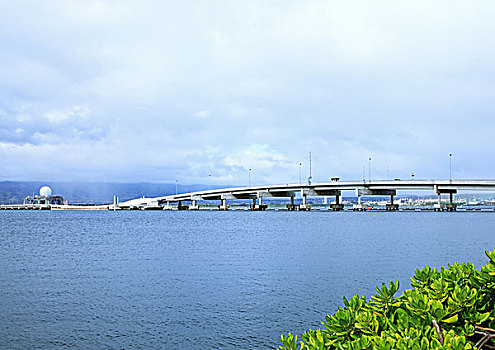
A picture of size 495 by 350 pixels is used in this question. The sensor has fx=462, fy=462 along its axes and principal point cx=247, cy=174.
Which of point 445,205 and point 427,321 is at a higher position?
point 427,321

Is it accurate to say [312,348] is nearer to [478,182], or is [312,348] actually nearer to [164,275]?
[164,275]

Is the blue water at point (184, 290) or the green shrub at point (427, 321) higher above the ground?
the green shrub at point (427, 321)

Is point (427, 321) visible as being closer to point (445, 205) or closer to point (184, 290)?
point (184, 290)

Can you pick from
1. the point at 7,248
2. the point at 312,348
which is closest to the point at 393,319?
the point at 312,348

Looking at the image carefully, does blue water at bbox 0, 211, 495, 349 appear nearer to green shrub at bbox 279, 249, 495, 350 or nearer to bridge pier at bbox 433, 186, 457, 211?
green shrub at bbox 279, 249, 495, 350

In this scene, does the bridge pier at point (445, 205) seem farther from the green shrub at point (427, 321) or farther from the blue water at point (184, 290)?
the green shrub at point (427, 321)

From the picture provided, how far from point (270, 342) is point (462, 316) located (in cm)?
1315

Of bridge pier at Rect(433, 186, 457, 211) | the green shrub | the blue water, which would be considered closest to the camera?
the green shrub

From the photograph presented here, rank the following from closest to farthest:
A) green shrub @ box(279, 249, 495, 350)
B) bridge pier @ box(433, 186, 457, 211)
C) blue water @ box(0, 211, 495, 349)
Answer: green shrub @ box(279, 249, 495, 350)
blue water @ box(0, 211, 495, 349)
bridge pier @ box(433, 186, 457, 211)

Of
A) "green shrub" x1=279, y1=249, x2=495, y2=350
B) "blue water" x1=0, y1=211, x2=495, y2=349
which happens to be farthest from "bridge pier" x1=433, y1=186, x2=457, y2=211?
"green shrub" x1=279, y1=249, x2=495, y2=350

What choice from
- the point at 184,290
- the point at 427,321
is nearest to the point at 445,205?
the point at 184,290

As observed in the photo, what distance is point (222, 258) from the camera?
41.7 metres

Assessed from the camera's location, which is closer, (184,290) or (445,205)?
(184,290)

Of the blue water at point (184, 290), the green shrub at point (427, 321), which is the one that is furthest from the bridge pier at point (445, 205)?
the green shrub at point (427, 321)
